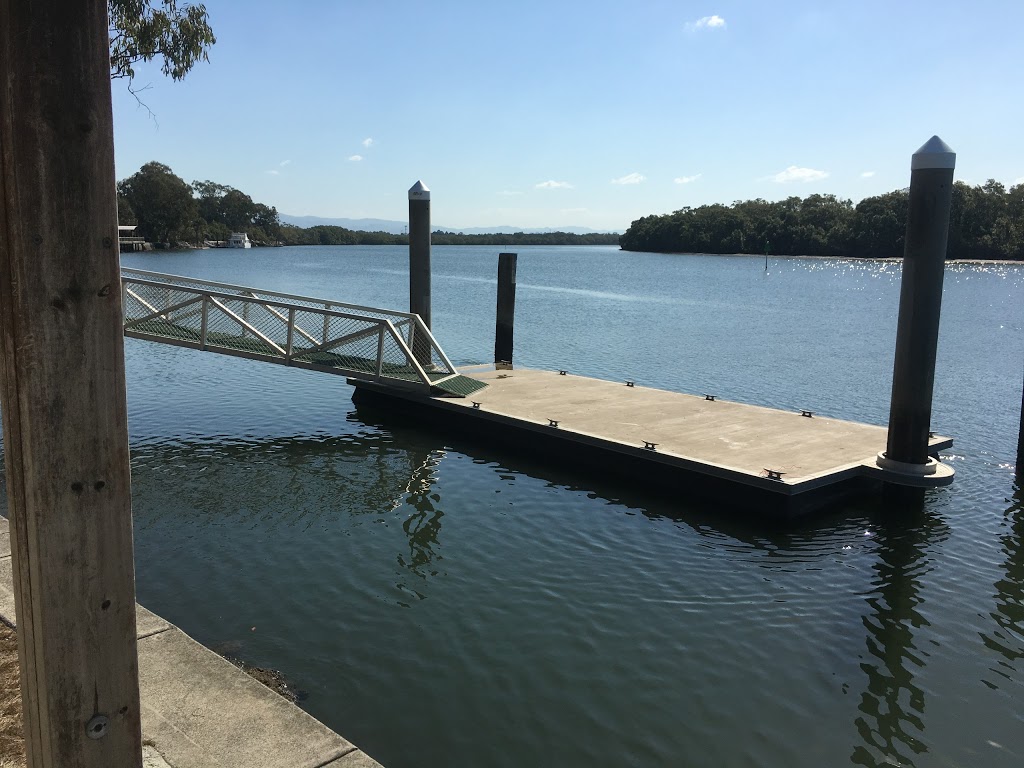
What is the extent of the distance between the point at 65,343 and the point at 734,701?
204 inches

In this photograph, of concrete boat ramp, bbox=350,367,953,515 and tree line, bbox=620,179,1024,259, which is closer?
concrete boat ramp, bbox=350,367,953,515

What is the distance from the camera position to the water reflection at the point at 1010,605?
6559mm

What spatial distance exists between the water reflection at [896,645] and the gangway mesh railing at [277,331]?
6.91 m

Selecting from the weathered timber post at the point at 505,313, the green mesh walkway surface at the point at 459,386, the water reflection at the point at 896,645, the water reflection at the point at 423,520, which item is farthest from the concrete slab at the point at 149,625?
the weathered timber post at the point at 505,313

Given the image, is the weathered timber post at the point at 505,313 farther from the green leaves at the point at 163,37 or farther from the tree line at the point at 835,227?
the tree line at the point at 835,227

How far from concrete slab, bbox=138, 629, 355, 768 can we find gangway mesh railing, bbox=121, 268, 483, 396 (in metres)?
8.52

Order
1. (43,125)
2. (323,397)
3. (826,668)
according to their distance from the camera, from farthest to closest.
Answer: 1. (323,397)
2. (826,668)
3. (43,125)

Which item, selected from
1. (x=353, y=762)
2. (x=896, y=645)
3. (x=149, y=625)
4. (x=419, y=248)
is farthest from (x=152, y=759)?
(x=419, y=248)

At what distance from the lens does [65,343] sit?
82.4 inches

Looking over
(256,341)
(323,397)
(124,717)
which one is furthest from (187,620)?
(323,397)

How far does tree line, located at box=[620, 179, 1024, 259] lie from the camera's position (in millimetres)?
102438

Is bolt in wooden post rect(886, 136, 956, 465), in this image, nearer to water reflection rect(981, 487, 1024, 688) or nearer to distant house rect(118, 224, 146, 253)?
water reflection rect(981, 487, 1024, 688)

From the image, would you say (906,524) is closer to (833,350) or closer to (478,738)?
(478,738)

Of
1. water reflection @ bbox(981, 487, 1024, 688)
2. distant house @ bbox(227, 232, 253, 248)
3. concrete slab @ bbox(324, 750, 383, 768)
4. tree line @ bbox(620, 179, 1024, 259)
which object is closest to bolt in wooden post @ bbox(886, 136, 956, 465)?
water reflection @ bbox(981, 487, 1024, 688)
